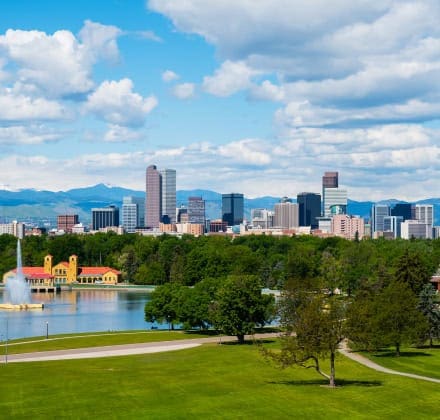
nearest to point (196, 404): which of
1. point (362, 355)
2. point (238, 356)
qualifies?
point (238, 356)

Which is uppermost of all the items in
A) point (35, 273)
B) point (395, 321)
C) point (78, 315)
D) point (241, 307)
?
point (35, 273)

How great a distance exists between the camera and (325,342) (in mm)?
43906

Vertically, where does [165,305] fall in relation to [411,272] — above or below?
below

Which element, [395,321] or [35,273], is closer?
[395,321]

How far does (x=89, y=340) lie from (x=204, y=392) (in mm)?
32076

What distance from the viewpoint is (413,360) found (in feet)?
189

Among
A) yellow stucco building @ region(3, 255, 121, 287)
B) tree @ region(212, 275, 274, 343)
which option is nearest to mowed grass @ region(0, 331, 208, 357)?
tree @ region(212, 275, 274, 343)

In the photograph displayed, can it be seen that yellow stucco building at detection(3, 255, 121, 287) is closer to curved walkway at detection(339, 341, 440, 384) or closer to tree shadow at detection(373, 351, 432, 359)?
curved walkway at detection(339, 341, 440, 384)

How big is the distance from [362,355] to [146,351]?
15297 mm

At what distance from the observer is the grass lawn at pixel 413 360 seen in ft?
173

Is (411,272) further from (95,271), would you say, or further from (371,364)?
(95,271)

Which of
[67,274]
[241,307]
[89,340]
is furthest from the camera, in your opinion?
[67,274]

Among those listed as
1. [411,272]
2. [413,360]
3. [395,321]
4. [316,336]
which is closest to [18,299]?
[411,272]

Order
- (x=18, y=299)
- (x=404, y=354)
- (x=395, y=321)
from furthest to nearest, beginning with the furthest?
1. (x=18, y=299)
2. (x=404, y=354)
3. (x=395, y=321)
